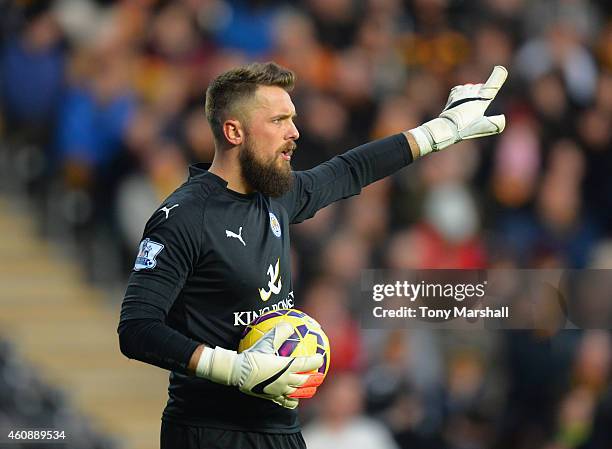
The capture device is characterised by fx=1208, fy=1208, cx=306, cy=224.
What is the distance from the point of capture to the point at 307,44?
882 cm

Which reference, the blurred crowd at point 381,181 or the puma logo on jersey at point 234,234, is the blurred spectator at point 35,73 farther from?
the puma logo on jersey at point 234,234

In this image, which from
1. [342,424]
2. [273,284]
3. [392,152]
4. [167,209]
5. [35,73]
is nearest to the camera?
[167,209]

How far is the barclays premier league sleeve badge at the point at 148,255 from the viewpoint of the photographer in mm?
3529

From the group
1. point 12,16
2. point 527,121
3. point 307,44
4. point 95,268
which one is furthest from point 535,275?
point 12,16

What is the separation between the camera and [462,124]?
173 inches

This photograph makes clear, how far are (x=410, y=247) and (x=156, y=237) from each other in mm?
4505

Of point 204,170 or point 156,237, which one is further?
point 204,170

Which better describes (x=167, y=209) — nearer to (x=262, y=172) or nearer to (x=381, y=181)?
(x=262, y=172)

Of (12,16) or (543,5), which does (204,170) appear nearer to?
(12,16)

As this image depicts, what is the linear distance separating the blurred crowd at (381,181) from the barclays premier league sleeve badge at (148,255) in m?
3.81

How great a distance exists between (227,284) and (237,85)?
2.13 feet

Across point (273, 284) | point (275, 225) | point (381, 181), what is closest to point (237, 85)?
point (275, 225)

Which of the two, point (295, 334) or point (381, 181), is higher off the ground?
point (381, 181)

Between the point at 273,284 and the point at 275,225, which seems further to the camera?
the point at 275,225
